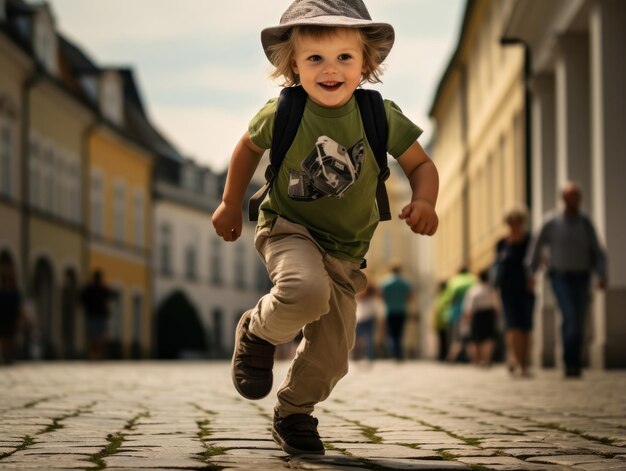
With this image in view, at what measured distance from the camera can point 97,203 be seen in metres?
46.4

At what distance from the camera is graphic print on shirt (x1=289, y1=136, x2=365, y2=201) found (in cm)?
539

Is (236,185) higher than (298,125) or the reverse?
the reverse

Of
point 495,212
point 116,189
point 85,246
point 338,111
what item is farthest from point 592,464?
point 116,189

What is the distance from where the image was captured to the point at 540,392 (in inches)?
442

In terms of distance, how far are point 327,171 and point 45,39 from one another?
36109 mm

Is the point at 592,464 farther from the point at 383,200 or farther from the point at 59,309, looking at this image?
the point at 59,309

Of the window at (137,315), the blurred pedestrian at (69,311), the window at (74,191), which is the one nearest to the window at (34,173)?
the blurred pedestrian at (69,311)

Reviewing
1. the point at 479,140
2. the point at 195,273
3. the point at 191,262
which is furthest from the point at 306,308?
the point at 195,273

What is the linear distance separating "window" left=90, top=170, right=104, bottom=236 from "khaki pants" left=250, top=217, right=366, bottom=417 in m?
40.3

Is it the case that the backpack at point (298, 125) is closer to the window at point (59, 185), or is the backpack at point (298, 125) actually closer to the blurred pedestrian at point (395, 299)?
the blurred pedestrian at point (395, 299)

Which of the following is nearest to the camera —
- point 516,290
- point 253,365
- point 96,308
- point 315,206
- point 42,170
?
point 315,206

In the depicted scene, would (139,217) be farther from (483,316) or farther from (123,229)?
(483,316)

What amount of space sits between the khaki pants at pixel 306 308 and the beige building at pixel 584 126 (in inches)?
426

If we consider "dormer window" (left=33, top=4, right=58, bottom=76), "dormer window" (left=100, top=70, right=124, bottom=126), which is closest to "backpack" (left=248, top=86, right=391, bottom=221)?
"dormer window" (left=33, top=4, right=58, bottom=76)
